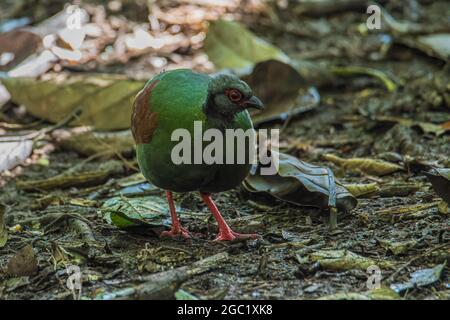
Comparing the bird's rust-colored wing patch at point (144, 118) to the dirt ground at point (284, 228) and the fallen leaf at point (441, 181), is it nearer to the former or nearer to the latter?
the dirt ground at point (284, 228)

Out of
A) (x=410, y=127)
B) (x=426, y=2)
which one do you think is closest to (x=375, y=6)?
(x=426, y=2)

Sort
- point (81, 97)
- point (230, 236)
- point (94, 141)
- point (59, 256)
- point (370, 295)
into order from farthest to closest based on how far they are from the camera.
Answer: point (81, 97) < point (94, 141) < point (230, 236) < point (59, 256) < point (370, 295)

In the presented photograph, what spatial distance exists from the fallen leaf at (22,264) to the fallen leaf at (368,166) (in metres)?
2.18

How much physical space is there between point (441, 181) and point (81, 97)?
297 cm

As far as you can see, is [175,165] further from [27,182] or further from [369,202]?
[27,182]

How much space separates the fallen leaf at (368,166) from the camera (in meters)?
4.90

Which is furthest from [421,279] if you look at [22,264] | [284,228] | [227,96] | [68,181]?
[68,181]

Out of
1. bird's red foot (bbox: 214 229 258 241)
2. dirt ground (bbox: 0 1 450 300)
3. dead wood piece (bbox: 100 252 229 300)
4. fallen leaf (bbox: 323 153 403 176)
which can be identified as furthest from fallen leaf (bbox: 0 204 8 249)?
fallen leaf (bbox: 323 153 403 176)

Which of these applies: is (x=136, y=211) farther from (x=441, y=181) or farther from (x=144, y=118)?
(x=441, y=181)

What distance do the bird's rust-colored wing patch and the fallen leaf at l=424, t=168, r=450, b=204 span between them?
134 centimetres

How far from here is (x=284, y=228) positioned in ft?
13.7

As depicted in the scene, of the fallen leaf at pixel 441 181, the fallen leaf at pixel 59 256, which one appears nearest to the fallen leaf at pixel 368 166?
the fallen leaf at pixel 441 181

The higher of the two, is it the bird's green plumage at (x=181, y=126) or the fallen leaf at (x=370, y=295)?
the bird's green plumage at (x=181, y=126)

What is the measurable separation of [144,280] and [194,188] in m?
0.59
